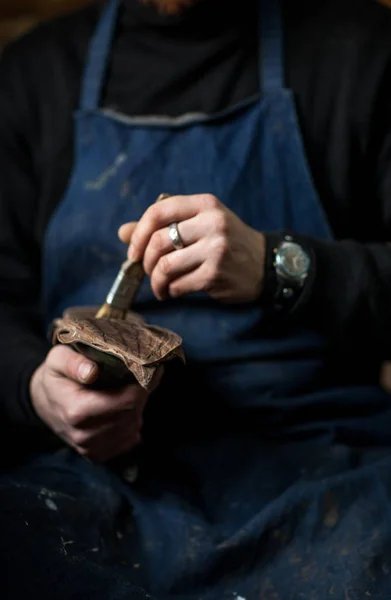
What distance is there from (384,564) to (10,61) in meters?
0.89

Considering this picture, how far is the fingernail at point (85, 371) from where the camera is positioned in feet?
2.41

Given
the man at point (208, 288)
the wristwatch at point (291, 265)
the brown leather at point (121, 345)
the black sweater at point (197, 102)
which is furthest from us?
the black sweater at point (197, 102)

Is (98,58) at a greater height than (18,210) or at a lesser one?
greater

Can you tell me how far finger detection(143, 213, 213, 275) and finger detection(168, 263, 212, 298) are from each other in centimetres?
4

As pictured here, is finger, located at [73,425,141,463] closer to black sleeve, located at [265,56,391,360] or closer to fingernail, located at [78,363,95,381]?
fingernail, located at [78,363,95,381]

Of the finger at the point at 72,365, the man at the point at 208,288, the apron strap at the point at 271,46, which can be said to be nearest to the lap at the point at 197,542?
the man at the point at 208,288

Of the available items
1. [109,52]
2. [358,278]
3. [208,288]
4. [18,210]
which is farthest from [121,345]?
[109,52]

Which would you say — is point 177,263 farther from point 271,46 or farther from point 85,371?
point 271,46

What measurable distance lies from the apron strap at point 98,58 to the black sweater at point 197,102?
1 centimetres

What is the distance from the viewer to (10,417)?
943 millimetres

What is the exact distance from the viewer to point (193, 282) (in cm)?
82

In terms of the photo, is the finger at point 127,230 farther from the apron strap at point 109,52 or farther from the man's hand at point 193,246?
the apron strap at point 109,52

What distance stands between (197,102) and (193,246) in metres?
0.32

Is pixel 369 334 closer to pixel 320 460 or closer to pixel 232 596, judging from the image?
pixel 320 460
